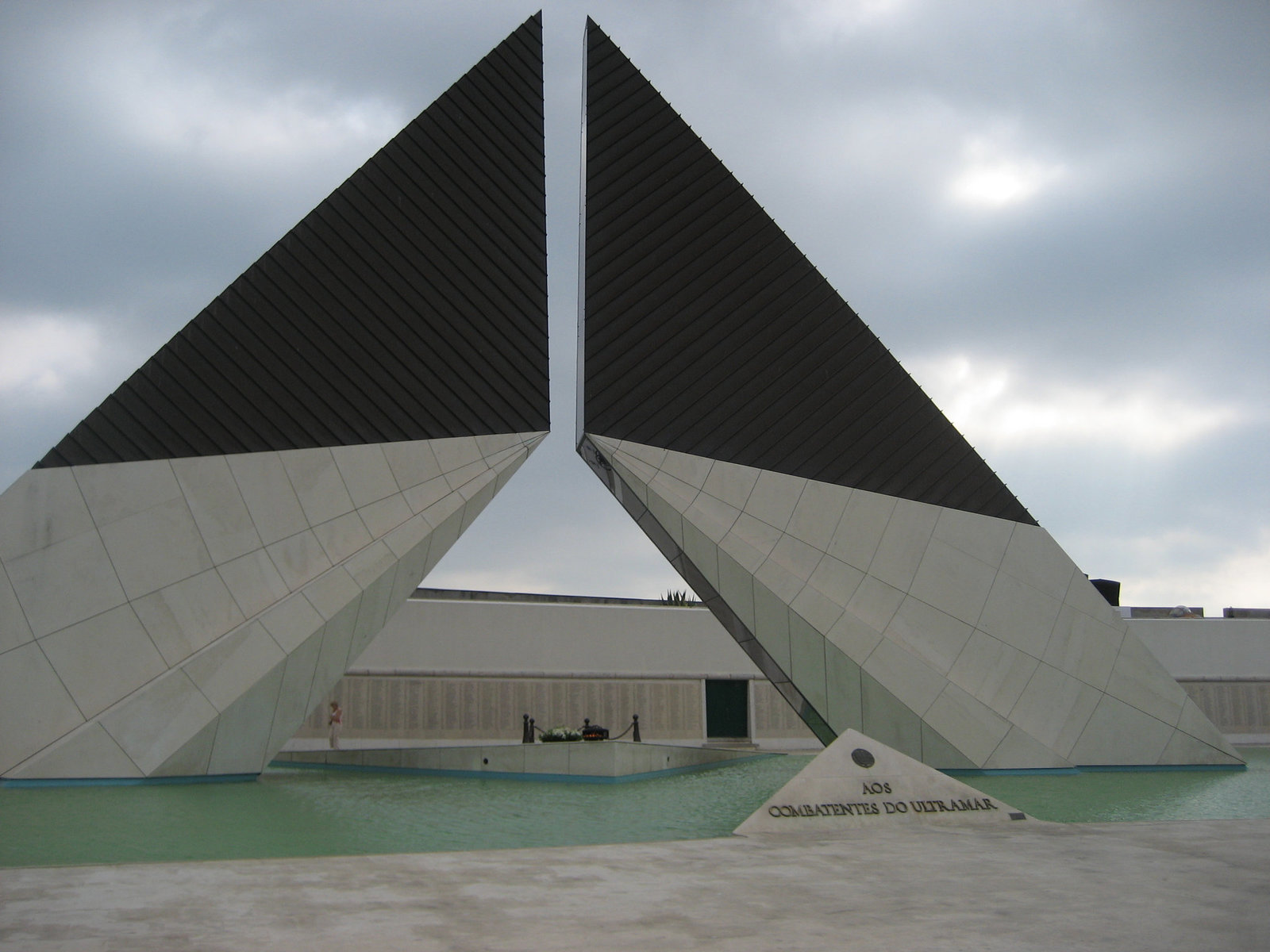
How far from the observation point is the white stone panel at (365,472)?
11.8m

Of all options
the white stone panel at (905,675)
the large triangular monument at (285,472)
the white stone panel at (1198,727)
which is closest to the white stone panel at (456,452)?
the large triangular monument at (285,472)

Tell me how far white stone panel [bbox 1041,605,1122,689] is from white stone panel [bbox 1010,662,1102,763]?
136 millimetres

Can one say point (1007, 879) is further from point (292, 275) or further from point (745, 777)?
point (292, 275)

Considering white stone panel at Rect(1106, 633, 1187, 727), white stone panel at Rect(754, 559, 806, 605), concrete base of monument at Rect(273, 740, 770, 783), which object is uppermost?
white stone panel at Rect(754, 559, 806, 605)

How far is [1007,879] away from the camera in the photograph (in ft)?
15.5

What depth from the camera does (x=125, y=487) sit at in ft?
35.0

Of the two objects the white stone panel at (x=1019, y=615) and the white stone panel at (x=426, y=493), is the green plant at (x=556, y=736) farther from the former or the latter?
the white stone panel at (x=1019, y=615)

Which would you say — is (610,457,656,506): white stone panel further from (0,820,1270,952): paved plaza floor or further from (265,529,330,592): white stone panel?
(0,820,1270,952): paved plaza floor

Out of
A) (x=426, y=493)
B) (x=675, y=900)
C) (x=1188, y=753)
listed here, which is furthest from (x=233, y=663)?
(x=1188, y=753)

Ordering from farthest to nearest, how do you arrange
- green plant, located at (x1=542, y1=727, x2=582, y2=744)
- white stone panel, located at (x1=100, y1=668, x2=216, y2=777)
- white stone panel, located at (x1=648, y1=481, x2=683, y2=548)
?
green plant, located at (x1=542, y1=727, x2=582, y2=744) → white stone panel, located at (x1=648, y1=481, x2=683, y2=548) → white stone panel, located at (x1=100, y1=668, x2=216, y2=777)

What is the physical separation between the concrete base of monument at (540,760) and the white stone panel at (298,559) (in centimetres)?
392

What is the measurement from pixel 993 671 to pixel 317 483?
8.19 meters

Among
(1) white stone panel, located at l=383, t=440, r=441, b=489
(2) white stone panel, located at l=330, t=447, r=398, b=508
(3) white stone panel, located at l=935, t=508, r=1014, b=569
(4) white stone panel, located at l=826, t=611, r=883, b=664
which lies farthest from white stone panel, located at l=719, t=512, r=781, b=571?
(2) white stone panel, located at l=330, t=447, r=398, b=508

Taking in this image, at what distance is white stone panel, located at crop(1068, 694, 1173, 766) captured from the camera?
12.2m
